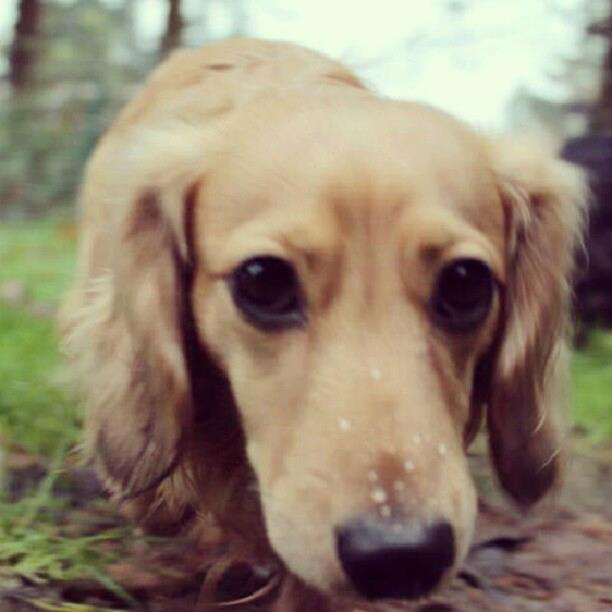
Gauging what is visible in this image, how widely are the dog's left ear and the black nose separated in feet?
2.41

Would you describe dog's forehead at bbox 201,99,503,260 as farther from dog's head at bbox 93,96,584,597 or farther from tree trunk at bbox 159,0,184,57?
tree trunk at bbox 159,0,184,57

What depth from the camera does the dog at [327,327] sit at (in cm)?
208

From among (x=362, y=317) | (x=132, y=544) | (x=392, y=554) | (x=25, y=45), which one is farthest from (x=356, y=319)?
(x=25, y=45)

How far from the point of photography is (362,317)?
2252 mm

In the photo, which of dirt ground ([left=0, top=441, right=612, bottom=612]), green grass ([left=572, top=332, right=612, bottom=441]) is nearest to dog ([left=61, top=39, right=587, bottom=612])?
dirt ground ([left=0, top=441, right=612, bottom=612])

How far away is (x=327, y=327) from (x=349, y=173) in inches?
12.6

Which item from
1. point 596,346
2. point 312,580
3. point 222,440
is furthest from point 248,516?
point 596,346

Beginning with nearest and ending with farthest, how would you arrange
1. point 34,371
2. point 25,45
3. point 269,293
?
1. point 269,293
2. point 34,371
3. point 25,45

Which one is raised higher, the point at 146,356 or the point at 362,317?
the point at 362,317

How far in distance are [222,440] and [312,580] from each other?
2.53ft

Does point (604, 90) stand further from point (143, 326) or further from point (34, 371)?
point (143, 326)

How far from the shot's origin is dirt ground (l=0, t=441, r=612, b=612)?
2.89 metres

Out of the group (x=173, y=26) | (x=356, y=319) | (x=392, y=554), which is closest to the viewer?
(x=392, y=554)

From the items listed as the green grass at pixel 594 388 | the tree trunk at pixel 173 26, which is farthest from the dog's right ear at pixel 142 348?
the tree trunk at pixel 173 26
